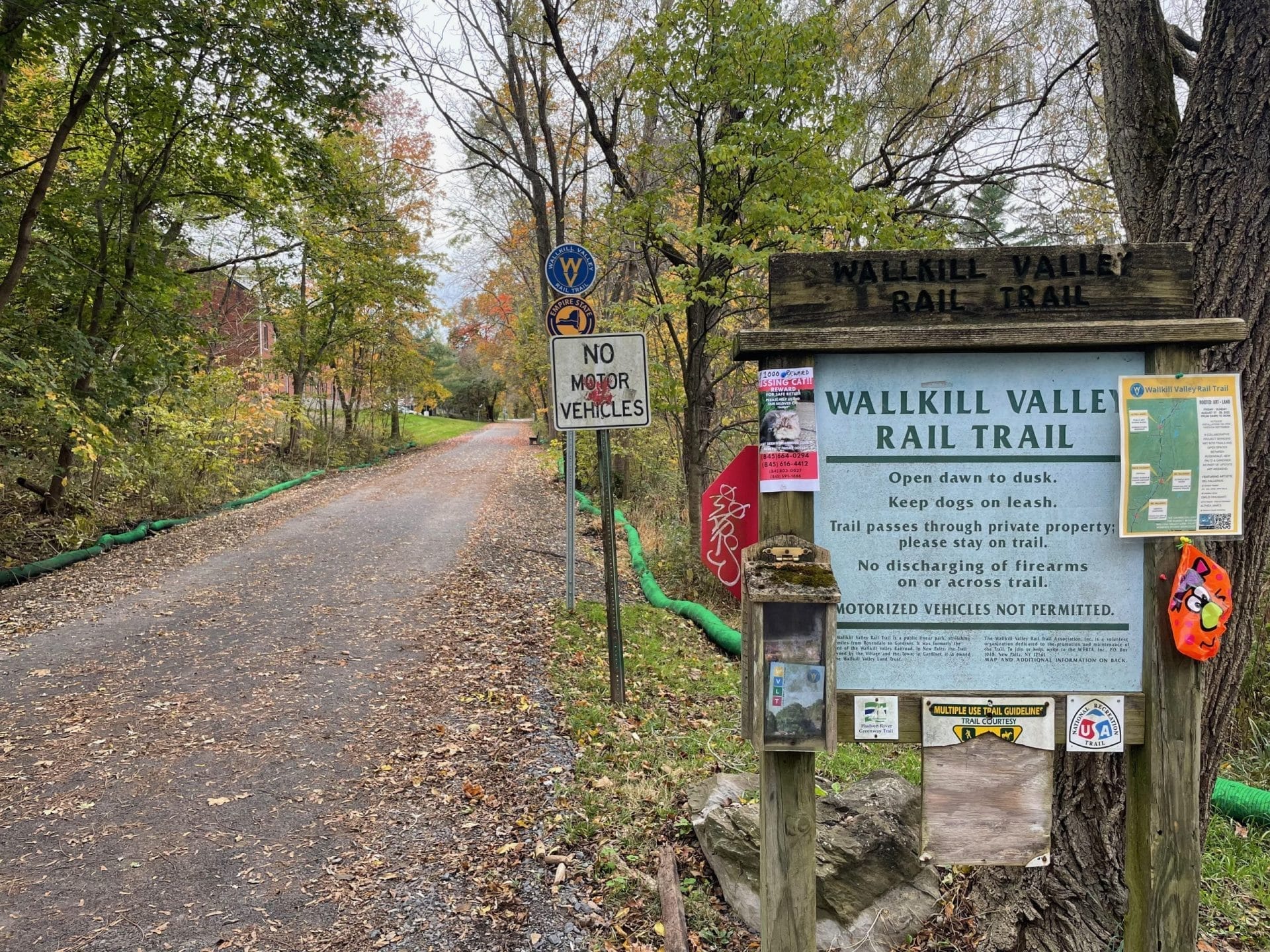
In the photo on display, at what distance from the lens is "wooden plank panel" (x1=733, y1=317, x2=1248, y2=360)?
1788 mm

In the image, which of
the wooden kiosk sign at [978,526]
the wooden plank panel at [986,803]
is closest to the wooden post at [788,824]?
the wooden kiosk sign at [978,526]

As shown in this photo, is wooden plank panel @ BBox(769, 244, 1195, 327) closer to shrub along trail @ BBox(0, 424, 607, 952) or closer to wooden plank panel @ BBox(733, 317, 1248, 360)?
wooden plank panel @ BBox(733, 317, 1248, 360)

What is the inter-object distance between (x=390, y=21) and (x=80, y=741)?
923 cm

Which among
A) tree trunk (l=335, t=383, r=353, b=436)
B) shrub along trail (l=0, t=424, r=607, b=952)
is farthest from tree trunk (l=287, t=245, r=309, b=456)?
shrub along trail (l=0, t=424, r=607, b=952)

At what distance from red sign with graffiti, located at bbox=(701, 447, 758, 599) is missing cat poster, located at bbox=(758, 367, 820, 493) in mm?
203

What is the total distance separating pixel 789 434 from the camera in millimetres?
1872

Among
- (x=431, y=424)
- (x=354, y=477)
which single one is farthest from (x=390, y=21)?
(x=431, y=424)

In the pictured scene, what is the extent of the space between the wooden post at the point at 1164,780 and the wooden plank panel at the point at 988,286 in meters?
0.17

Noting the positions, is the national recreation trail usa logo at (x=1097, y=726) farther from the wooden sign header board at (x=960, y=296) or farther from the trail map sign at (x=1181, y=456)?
the wooden sign header board at (x=960, y=296)

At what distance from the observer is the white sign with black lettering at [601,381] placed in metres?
5.39

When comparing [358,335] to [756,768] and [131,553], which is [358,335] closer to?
[131,553]

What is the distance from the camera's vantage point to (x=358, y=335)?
2275 cm

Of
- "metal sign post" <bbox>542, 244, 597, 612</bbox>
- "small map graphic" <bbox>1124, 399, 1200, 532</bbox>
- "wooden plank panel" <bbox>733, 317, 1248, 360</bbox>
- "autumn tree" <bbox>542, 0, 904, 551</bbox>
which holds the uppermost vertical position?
"autumn tree" <bbox>542, 0, 904, 551</bbox>

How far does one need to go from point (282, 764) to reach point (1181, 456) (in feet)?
15.2
